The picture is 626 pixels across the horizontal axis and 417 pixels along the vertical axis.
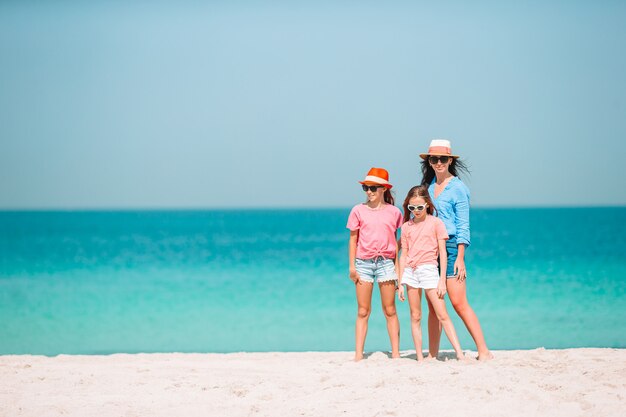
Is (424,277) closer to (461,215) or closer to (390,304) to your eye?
(390,304)

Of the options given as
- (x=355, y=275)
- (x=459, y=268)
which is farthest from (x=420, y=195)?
(x=355, y=275)

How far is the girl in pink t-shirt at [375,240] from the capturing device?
253 inches

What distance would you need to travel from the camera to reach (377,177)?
6.44m

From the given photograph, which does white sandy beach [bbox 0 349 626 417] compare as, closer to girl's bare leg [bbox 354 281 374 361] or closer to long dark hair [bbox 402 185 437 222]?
girl's bare leg [bbox 354 281 374 361]

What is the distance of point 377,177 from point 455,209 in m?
0.69

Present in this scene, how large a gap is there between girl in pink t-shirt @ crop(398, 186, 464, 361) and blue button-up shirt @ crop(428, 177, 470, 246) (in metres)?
0.10

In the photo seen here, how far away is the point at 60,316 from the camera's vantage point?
1372cm

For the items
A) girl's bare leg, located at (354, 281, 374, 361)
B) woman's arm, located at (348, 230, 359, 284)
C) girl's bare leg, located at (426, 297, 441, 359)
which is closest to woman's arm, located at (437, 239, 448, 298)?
girl's bare leg, located at (426, 297, 441, 359)

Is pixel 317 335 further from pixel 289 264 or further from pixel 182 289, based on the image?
pixel 289 264

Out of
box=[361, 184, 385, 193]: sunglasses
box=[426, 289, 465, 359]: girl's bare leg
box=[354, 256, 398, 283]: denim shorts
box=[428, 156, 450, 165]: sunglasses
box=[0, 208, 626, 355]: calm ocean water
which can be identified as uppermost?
box=[428, 156, 450, 165]: sunglasses

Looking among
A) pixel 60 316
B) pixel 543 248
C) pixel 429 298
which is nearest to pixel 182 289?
pixel 60 316

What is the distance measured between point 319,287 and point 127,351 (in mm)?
7566

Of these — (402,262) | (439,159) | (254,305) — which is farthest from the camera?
(254,305)

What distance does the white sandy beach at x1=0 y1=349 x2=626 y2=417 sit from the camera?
5.10m
